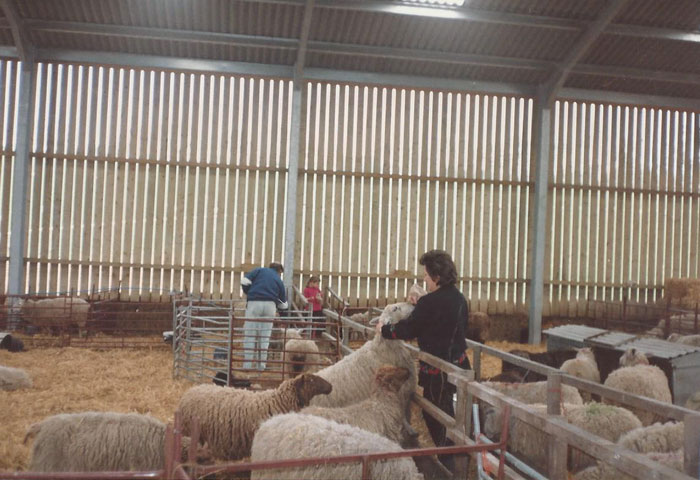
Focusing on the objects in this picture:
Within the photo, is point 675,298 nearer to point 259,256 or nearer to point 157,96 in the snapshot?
point 259,256

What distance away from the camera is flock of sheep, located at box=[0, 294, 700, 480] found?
3230 millimetres

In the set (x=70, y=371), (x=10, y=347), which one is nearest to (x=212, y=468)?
(x=70, y=371)

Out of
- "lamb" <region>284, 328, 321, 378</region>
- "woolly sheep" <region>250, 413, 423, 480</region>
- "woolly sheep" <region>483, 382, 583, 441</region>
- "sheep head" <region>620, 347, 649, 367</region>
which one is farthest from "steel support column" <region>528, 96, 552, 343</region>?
"woolly sheep" <region>250, 413, 423, 480</region>

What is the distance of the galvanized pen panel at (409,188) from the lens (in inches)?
584

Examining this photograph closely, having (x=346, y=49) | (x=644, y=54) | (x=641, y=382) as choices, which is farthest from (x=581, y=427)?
(x=644, y=54)

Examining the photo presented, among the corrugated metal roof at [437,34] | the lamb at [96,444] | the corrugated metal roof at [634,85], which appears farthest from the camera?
the corrugated metal roof at [634,85]

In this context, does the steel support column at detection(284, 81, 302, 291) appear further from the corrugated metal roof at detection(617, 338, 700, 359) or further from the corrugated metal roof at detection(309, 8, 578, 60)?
the corrugated metal roof at detection(617, 338, 700, 359)

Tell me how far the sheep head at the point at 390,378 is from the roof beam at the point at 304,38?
9355 mm

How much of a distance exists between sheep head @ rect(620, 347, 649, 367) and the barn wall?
768 centimetres

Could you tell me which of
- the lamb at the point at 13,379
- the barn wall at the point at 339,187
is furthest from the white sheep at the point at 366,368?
the barn wall at the point at 339,187

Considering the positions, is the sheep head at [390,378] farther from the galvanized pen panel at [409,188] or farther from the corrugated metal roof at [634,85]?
the corrugated metal roof at [634,85]

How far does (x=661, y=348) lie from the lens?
763 cm

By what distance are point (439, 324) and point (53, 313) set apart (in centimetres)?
1044

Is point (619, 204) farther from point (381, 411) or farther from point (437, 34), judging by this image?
point (381, 411)
